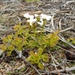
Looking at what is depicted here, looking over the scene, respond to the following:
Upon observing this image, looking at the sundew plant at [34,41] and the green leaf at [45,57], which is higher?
the sundew plant at [34,41]

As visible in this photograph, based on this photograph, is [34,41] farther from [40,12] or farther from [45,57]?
[40,12]

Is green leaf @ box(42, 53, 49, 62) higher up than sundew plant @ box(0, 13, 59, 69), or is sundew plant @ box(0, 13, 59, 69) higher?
sundew plant @ box(0, 13, 59, 69)

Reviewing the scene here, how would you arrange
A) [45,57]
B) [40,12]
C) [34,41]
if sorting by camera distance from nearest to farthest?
[45,57] < [34,41] < [40,12]

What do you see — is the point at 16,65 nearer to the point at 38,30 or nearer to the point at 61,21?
the point at 38,30

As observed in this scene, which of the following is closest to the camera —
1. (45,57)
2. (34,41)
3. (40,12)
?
(45,57)

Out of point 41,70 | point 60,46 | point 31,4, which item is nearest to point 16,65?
point 41,70

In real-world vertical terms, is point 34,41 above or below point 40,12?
below

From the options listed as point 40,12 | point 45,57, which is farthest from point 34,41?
point 40,12

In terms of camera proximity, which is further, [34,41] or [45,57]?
[34,41]
